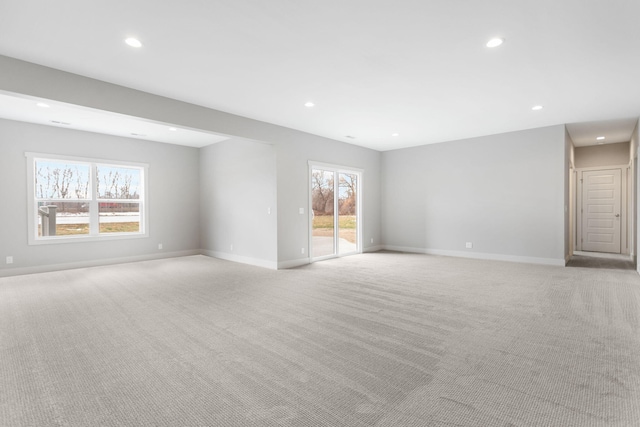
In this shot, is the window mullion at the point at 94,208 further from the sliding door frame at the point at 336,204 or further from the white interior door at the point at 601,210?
the white interior door at the point at 601,210

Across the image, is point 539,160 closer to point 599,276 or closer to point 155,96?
point 599,276

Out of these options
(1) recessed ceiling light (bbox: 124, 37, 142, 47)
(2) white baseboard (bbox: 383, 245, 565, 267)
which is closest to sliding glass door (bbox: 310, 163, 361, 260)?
(2) white baseboard (bbox: 383, 245, 565, 267)

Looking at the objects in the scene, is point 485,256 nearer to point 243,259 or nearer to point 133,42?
point 243,259

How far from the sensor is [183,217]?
787 centimetres

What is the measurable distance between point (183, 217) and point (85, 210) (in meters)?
1.98

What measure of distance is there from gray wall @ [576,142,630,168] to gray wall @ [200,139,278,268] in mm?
7802

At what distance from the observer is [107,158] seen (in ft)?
21.9

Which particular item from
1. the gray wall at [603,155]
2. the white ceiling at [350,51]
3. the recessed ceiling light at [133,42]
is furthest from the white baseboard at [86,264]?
the gray wall at [603,155]

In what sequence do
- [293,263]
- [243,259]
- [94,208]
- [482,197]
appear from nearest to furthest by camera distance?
[293,263], [94,208], [243,259], [482,197]

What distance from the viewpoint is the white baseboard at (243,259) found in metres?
6.10

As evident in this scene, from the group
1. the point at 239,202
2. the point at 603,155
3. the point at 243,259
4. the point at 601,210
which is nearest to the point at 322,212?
the point at 239,202

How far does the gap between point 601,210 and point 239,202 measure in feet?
28.6

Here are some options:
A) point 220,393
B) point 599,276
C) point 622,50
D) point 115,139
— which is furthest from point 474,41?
point 115,139

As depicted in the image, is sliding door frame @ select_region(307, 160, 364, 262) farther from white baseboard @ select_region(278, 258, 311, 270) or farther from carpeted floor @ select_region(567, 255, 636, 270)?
carpeted floor @ select_region(567, 255, 636, 270)
